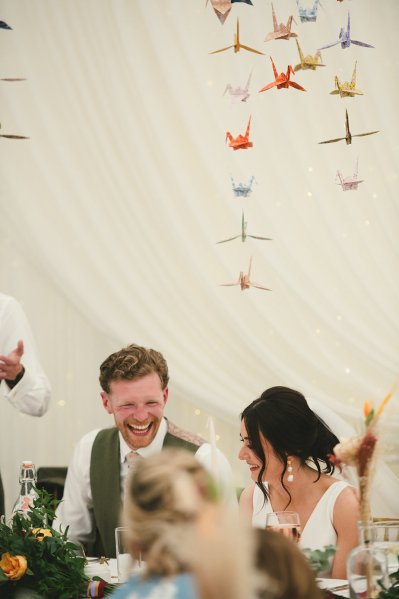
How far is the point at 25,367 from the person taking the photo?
3453 mm

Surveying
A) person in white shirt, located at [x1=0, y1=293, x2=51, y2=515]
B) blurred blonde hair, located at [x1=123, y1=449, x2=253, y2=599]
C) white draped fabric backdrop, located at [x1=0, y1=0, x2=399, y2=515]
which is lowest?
blurred blonde hair, located at [x1=123, y1=449, x2=253, y2=599]

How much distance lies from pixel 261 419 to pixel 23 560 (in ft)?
2.91

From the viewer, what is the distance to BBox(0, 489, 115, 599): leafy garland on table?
73.7 inches

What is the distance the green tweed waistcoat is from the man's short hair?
0.21 m

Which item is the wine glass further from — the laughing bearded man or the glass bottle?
the laughing bearded man

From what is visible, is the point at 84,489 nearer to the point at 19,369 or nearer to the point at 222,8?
the point at 19,369

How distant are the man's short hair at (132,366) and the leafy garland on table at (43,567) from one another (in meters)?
0.96

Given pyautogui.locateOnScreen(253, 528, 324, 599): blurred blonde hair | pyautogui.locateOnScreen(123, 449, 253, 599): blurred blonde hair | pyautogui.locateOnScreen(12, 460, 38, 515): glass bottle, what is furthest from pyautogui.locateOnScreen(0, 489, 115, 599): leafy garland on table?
pyautogui.locateOnScreen(253, 528, 324, 599): blurred blonde hair

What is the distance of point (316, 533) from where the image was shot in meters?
2.50

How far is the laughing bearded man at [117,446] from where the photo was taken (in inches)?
Result: 114

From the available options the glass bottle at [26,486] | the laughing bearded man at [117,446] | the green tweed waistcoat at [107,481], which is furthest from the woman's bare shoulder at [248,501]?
the glass bottle at [26,486]

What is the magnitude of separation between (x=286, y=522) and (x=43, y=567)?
529 millimetres

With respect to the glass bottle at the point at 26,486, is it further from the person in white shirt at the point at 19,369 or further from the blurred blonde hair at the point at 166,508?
the blurred blonde hair at the point at 166,508

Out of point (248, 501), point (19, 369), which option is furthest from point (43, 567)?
point (19, 369)
